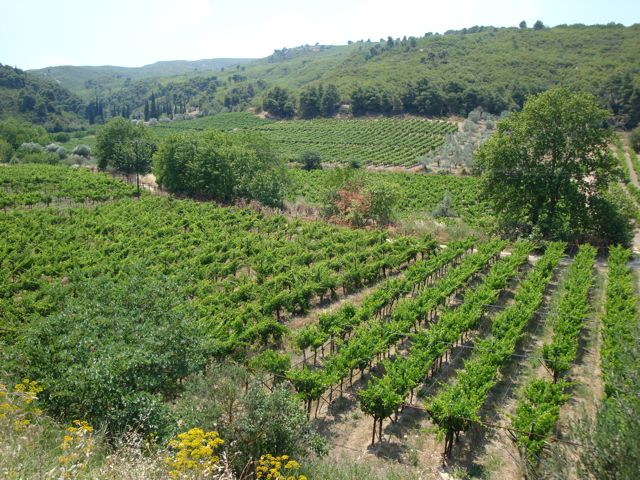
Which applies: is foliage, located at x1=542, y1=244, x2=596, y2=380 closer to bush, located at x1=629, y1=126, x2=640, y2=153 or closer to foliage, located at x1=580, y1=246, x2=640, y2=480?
foliage, located at x1=580, y1=246, x2=640, y2=480

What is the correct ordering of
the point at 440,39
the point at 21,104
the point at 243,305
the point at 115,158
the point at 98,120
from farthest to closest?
the point at 440,39 → the point at 98,120 → the point at 21,104 → the point at 115,158 → the point at 243,305

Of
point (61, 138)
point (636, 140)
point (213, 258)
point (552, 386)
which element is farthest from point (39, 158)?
point (636, 140)

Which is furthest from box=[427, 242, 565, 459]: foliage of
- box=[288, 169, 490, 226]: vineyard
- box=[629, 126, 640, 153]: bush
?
box=[629, 126, 640, 153]: bush

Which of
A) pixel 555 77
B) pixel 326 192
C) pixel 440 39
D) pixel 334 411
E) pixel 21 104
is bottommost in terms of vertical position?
pixel 334 411

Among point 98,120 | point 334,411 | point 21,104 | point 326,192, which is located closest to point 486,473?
point 334,411

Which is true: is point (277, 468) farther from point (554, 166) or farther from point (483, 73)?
point (483, 73)

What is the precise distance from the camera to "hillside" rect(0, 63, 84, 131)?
12839 cm

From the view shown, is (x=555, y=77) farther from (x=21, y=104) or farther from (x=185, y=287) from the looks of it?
(x=21, y=104)

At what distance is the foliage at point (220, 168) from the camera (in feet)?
132

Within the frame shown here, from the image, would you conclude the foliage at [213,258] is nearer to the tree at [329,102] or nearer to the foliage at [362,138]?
the foliage at [362,138]

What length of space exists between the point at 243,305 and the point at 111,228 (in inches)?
620

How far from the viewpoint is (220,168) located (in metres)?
40.9

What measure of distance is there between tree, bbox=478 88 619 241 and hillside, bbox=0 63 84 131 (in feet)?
437

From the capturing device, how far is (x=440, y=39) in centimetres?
17388
